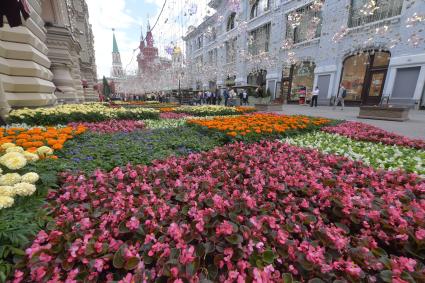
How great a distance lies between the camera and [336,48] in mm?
18703

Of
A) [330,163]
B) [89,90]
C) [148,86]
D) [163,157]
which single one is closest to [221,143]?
[163,157]

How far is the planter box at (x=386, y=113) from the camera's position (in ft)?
32.1

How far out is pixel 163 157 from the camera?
144 inches

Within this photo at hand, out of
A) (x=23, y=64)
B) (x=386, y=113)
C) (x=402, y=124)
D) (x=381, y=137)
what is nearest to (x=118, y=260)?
(x=381, y=137)

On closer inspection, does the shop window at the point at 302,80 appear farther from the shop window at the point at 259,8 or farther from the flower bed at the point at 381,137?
the flower bed at the point at 381,137

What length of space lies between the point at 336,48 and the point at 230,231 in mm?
22417

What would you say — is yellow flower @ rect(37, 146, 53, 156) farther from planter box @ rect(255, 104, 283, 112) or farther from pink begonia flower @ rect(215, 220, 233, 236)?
planter box @ rect(255, 104, 283, 112)

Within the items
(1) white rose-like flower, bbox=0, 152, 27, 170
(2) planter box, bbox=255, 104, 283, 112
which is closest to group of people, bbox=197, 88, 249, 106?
(2) planter box, bbox=255, 104, 283, 112

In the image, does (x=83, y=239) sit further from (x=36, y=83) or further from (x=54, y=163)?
(x=36, y=83)

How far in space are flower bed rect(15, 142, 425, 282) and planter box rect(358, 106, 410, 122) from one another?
9.55 meters

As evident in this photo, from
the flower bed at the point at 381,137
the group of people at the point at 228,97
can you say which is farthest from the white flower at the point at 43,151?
the group of people at the point at 228,97

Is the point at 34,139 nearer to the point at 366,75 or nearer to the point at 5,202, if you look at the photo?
the point at 5,202

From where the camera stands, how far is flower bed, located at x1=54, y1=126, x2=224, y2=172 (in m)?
3.13

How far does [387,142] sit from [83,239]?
21.5ft
